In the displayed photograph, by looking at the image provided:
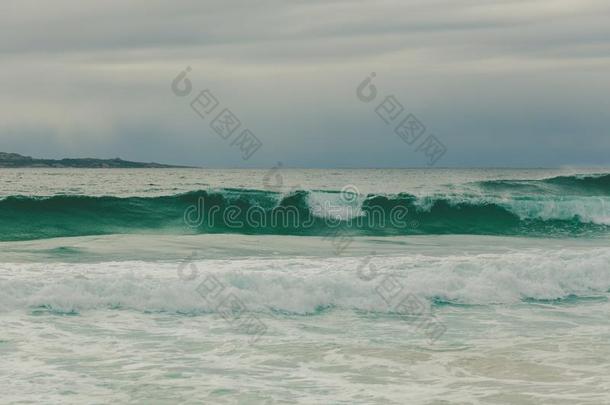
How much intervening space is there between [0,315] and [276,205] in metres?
19.4

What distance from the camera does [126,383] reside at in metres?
7.70

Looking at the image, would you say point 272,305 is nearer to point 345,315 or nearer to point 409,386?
point 345,315

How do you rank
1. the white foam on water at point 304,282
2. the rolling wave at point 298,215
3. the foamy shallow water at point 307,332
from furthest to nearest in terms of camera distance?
the rolling wave at point 298,215, the white foam on water at point 304,282, the foamy shallow water at point 307,332

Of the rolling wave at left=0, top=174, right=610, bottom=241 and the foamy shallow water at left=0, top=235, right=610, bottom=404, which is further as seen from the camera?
the rolling wave at left=0, top=174, right=610, bottom=241

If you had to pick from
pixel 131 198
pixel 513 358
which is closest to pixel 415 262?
pixel 513 358

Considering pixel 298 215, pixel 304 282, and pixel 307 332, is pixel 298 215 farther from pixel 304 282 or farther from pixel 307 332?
pixel 307 332

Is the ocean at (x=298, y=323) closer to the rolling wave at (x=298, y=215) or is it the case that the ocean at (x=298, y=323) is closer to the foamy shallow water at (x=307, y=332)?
the foamy shallow water at (x=307, y=332)

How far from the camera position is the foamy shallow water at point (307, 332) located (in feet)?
25.0

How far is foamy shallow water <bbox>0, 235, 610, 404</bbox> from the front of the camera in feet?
25.0

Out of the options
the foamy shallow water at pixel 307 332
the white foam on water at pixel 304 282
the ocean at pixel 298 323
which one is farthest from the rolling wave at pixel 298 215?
the white foam on water at pixel 304 282

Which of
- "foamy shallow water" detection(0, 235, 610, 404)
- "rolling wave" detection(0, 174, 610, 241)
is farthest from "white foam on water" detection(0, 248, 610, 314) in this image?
"rolling wave" detection(0, 174, 610, 241)

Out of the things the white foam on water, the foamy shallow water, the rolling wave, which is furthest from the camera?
the rolling wave

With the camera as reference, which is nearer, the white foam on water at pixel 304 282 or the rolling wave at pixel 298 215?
the white foam on water at pixel 304 282

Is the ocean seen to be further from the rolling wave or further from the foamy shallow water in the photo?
the rolling wave
